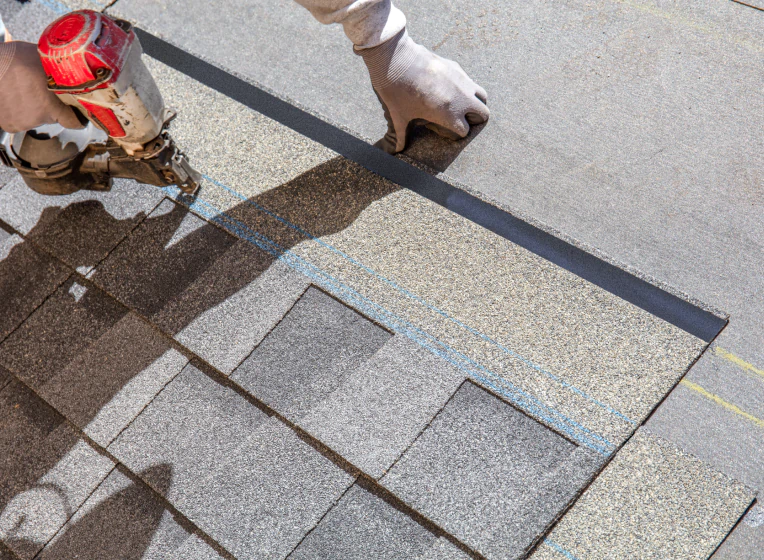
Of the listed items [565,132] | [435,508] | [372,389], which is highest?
[565,132]

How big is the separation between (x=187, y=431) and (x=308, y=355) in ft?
1.68

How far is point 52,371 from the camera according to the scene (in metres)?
2.83

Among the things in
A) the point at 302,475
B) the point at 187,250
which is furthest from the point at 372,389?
the point at 187,250

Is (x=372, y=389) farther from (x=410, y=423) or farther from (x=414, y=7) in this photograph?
(x=414, y=7)

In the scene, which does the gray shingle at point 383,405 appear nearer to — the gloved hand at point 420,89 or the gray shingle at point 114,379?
the gray shingle at point 114,379

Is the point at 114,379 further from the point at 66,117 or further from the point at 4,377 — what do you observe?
the point at 66,117

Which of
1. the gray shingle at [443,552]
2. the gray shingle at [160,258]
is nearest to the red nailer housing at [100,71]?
the gray shingle at [160,258]

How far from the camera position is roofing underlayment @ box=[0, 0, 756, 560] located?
2.36 metres

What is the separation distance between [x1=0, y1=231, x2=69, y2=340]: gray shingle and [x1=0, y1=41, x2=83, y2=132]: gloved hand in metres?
0.72

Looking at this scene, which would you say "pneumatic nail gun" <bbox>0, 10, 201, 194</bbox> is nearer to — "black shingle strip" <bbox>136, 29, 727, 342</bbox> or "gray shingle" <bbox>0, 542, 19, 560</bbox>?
"black shingle strip" <bbox>136, 29, 727, 342</bbox>

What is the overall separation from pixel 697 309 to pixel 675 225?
355mm

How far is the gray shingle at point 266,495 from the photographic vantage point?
7.91 feet

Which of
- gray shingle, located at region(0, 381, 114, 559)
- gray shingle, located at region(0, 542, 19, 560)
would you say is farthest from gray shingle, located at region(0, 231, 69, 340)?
gray shingle, located at region(0, 542, 19, 560)

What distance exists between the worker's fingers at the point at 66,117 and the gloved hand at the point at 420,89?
1094 mm
